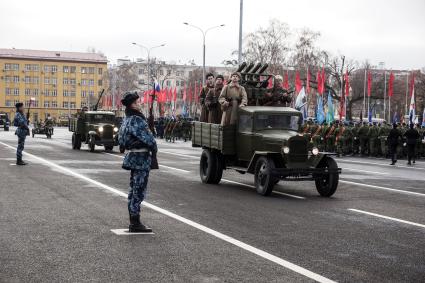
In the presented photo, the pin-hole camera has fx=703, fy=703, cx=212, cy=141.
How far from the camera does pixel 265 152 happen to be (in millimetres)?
14930

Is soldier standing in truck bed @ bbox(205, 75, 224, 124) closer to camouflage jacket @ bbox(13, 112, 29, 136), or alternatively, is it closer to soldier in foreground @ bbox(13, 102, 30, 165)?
soldier in foreground @ bbox(13, 102, 30, 165)

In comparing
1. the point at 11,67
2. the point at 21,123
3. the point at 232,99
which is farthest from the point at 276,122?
the point at 11,67

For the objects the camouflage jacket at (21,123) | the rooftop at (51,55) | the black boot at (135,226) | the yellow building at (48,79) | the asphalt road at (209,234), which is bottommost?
the asphalt road at (209,234)

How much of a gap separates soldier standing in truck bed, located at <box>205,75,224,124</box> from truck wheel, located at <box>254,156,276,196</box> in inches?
113

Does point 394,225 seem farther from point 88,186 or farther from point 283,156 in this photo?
point 88,186

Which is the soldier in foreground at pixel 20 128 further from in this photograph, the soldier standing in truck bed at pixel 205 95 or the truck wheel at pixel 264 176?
the truck wheel at pixel 264 176

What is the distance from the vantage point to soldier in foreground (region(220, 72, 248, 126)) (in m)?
16.4

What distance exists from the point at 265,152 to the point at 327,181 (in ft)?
4.81

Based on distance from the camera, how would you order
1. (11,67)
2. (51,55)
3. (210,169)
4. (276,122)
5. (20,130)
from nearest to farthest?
1. (276,122)
2. (210,169)
3. (20,130)
4. (11,67)
5. (51,55)

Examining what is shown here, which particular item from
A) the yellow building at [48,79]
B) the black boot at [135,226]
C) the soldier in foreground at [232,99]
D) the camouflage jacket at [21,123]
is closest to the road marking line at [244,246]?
the black boot at [135,226]

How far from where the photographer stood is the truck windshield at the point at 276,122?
15891 mm

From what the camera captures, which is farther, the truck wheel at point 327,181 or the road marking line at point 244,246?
the truck wheel at point 327,181

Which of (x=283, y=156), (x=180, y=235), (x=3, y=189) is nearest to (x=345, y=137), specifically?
(x=283, y=156)

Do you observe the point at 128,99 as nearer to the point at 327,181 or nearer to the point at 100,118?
the point at 327,181
